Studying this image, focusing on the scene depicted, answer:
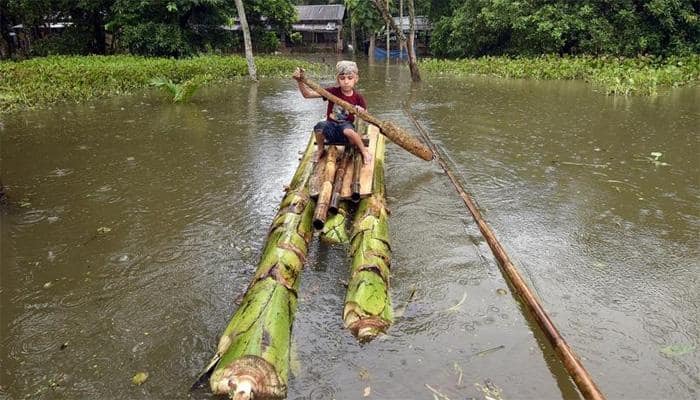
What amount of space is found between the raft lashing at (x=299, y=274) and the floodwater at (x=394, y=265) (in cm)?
20

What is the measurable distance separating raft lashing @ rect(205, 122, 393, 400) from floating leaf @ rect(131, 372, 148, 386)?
1.49ft

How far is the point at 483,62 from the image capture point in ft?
72.5

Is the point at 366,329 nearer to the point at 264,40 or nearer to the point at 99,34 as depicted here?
the point at 99,34

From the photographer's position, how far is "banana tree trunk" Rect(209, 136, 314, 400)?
2.60 meters

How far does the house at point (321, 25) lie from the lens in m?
44.4

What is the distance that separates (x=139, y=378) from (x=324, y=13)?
150 ft

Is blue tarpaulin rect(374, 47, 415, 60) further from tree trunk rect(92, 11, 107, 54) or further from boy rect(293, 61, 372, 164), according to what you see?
boy rect(293, 61, 372, 164)

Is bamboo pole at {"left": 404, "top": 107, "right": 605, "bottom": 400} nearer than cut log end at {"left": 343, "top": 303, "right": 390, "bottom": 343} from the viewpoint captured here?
Yes

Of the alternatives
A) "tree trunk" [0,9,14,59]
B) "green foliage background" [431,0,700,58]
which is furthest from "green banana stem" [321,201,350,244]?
"tree trunk" [0,9,14,59]

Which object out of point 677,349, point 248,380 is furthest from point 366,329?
point 677,349

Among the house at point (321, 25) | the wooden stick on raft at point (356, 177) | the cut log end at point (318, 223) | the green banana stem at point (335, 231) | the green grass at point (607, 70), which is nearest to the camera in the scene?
the cut log end at point (318, 223)

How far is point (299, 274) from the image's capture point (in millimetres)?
3764

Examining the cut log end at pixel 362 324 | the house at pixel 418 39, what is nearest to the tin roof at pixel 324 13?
the house at pixel 418 39

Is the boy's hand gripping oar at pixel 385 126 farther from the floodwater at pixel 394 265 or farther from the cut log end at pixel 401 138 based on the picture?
the floodwater at pixel 394 265
